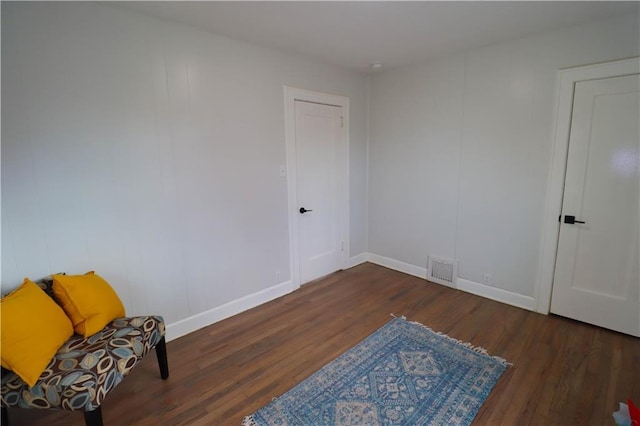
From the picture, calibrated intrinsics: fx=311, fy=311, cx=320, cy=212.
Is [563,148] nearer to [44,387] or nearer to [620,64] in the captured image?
[620,64]

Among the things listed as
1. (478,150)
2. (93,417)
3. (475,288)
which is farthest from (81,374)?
(478,150)

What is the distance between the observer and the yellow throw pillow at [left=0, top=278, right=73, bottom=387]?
1504 millimetres

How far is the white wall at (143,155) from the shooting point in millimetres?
1937

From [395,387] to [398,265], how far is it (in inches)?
86.0

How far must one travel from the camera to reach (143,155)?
2383 millimetres

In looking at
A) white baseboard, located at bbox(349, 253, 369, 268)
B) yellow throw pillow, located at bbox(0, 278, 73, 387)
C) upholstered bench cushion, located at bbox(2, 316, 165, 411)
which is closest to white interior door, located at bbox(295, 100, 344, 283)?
white baseboard, located at bbox(349, 253, 369, 268)

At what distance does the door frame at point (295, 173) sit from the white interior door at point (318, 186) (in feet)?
0.14

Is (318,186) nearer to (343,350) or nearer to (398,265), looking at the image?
(398,265)

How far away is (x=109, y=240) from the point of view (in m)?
2.29

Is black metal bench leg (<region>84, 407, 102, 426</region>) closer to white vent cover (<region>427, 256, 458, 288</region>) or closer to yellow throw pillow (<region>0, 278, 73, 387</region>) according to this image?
yellow throw pillow (<region>0, 278, 73, 387</region>)

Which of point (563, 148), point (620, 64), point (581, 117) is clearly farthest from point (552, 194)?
point (620, 64)

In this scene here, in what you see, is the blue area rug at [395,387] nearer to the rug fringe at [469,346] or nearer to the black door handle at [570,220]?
the rug fringe at [469,346]

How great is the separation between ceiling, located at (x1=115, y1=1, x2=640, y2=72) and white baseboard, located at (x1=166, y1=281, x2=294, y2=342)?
2441 mm

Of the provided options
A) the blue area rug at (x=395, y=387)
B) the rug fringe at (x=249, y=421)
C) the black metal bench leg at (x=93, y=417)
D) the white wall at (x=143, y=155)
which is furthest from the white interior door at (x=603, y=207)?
the black metal bench leg at (x=93, y=417)
